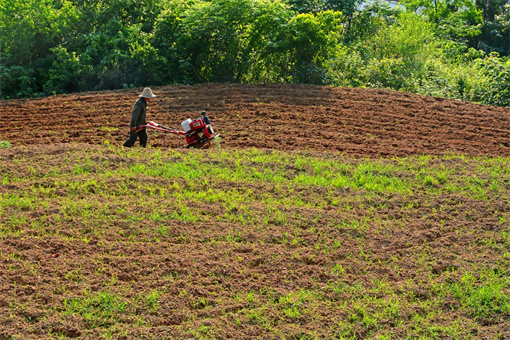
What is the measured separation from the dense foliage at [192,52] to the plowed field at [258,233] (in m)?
3.24

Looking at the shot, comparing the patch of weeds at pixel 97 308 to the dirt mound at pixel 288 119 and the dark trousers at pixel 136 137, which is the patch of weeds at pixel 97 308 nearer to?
the dark trousers at pixel 136 137

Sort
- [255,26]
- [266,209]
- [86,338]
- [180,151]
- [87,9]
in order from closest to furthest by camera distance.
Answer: [86,338] → [266,209] → [180,151] → [255,26] → [87,9]

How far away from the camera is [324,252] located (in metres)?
7.54

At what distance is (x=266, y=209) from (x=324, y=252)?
1.25 metres

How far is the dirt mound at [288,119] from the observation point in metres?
11.5

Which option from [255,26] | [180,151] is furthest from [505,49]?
[180,151]

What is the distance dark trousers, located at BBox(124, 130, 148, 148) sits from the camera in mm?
10781

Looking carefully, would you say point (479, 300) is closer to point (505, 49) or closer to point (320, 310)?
point (320, 310)

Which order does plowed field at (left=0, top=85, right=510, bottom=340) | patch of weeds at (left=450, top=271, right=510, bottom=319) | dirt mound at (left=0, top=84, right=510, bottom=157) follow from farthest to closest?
1. dirt mound at (left=0, top=84, right=510, bottom=157)
2. patch of weeds at (left=450, top=271, right=510, bottom=319)
3. plowed field at (left=0, top=85, right=510, bottom=340)

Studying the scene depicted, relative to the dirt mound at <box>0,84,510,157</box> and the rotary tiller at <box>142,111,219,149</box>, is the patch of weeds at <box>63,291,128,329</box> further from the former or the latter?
the dirt mound at <box>0,84,510,157</box>

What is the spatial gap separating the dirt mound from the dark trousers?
419 mm

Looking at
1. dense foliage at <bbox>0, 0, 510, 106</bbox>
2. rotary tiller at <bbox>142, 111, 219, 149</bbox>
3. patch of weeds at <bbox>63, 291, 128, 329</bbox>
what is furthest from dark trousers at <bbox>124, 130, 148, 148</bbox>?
patch of weeds at <bbox>63, 291, 128, 329</bbox>

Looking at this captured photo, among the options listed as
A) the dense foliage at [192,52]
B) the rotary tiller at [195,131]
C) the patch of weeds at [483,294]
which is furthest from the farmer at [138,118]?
the patch of weeds at [483,294]

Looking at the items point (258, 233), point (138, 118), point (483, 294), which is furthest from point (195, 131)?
point (483, 294)
